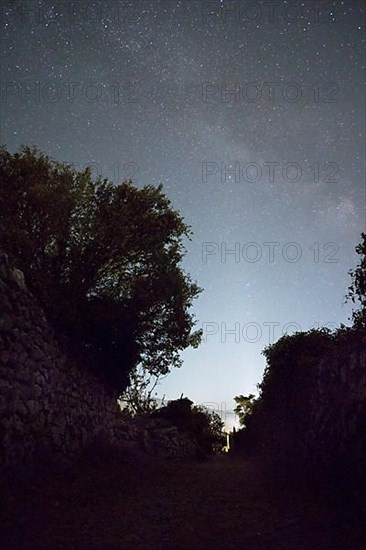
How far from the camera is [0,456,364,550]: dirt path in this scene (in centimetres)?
438

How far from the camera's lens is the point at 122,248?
1277 centimetres

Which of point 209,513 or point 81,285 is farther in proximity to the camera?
point 81,285

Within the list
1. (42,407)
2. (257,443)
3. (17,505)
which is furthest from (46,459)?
(257,443)

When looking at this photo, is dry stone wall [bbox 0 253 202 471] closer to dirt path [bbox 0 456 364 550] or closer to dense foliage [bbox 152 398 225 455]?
dirt path [bbox 0 456 364 550]

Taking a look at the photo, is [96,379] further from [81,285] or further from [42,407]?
[42,407]

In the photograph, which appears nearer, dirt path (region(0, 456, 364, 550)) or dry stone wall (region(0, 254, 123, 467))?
dirt path (region(0, 456, 364, 550))

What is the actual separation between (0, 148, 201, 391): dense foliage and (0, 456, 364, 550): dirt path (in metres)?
4.86

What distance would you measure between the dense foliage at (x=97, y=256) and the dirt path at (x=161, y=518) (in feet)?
15.9

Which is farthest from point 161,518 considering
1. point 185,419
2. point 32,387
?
point 185,419

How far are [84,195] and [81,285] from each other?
9.87 feet

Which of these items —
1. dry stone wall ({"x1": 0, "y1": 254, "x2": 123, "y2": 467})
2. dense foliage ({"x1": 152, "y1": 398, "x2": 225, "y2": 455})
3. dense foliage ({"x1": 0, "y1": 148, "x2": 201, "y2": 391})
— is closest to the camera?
dry stone wall ({"x1": 0, "y1": 254, "x2": 123, "y2": 467})

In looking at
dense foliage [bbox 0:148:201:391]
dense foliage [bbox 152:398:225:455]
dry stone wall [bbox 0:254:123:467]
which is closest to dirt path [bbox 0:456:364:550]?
dry stone wall [bbox 0:254:123:467]

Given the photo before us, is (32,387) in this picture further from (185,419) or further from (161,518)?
(185,419)

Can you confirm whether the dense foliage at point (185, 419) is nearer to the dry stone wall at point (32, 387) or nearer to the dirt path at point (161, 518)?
the dry stone wall at point (32, 387)
